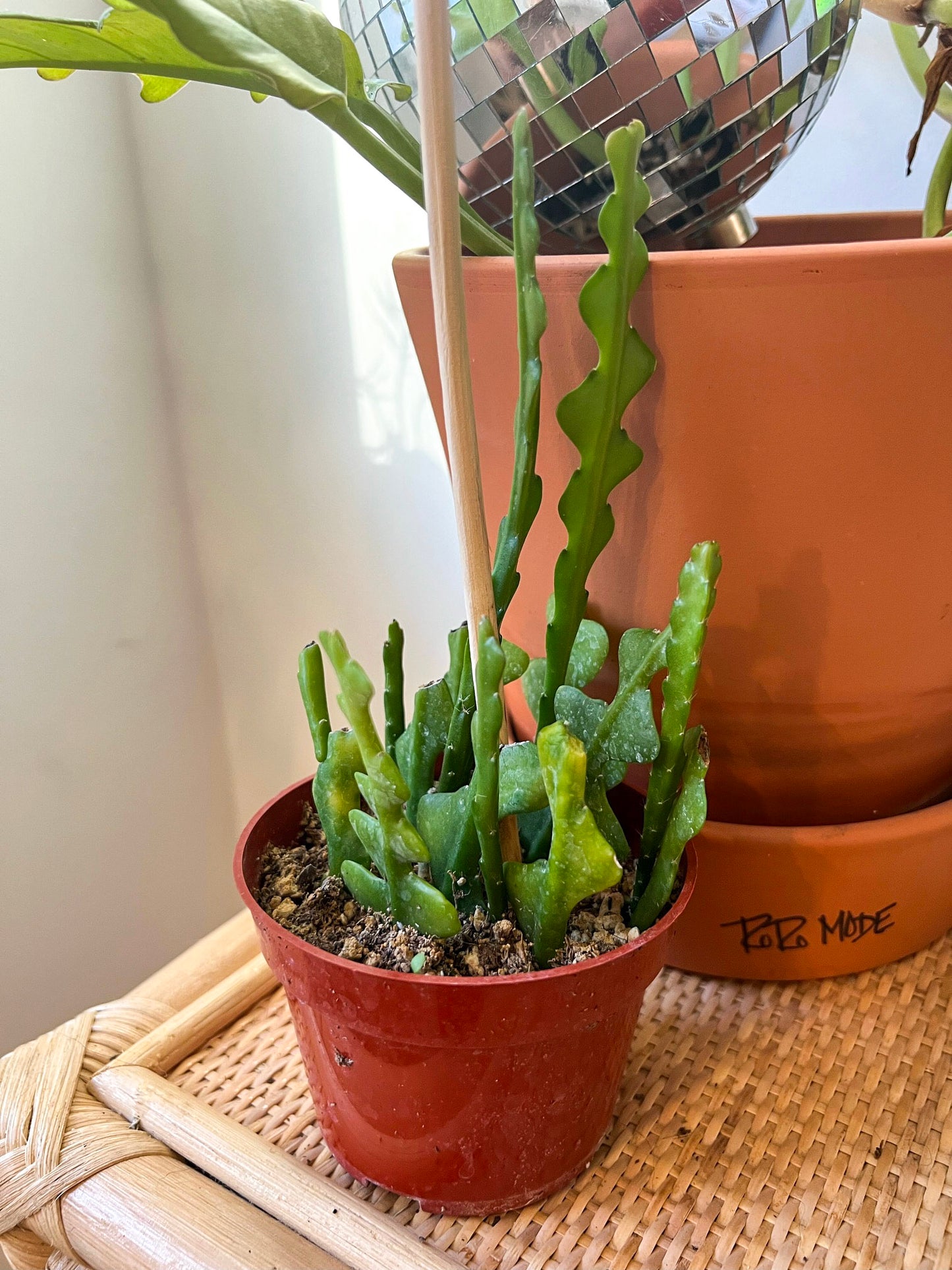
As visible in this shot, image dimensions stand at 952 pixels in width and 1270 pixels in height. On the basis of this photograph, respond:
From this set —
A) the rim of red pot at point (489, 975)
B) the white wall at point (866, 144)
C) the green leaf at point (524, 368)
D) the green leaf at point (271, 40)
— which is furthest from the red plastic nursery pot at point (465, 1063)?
the white wall at point (866, 144)

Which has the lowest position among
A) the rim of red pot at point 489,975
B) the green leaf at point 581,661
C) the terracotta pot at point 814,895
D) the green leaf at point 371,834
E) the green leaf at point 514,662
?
the terracotta pot at point 814,895

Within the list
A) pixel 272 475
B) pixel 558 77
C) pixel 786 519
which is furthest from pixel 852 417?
pixel 272 475

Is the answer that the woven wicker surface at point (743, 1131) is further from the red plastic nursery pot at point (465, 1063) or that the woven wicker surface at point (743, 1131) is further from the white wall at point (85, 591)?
the white wall at point (85, 591)

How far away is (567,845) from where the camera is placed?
0.28m

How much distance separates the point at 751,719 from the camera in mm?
384

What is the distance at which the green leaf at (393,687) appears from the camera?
1.14ft

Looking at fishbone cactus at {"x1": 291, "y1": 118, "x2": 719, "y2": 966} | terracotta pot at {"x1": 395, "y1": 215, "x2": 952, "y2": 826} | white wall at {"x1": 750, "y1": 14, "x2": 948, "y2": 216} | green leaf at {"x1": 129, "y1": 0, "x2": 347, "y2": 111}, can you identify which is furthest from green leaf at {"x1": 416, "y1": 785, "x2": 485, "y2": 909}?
white wall at {"x1": 750, "y1": 14, "x2": 948, "y2": 216}

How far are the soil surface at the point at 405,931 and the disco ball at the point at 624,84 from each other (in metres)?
0.26

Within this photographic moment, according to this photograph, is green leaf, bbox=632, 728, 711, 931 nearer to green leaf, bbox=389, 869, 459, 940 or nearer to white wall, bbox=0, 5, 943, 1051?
green leaf, bbox=389, 869, 459, 940

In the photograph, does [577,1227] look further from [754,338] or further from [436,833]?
[754,338]

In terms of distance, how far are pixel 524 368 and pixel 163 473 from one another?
0.54m

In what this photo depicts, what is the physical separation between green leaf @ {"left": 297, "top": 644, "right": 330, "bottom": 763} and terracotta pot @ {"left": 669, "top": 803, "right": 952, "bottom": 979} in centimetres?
16

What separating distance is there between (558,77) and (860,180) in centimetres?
26

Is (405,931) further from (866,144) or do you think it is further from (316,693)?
(866,144)
